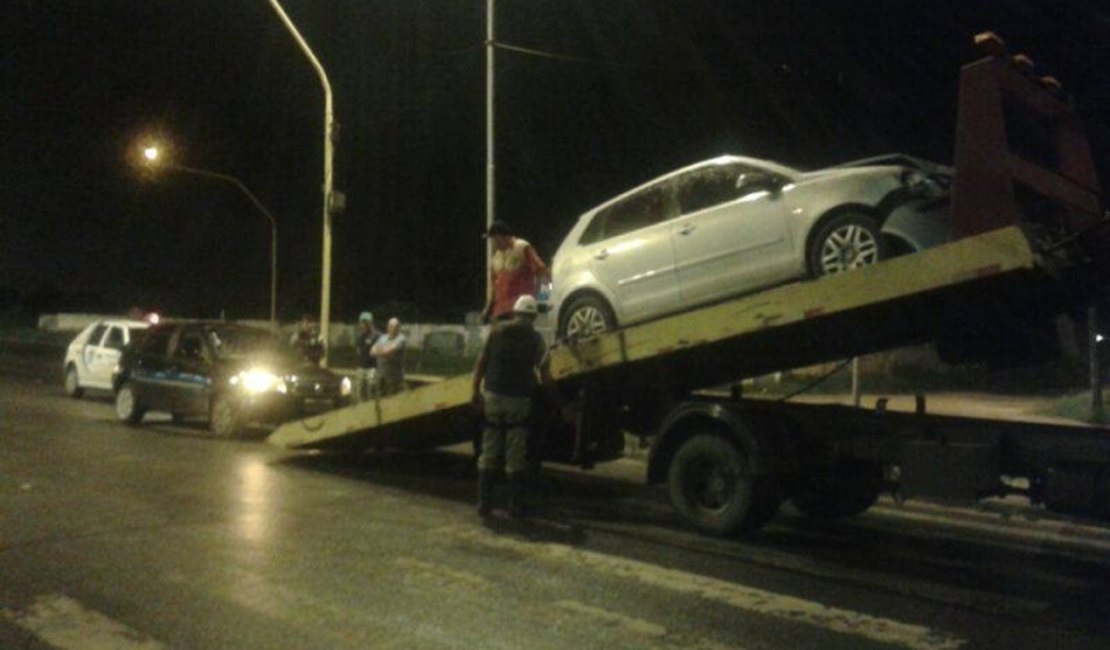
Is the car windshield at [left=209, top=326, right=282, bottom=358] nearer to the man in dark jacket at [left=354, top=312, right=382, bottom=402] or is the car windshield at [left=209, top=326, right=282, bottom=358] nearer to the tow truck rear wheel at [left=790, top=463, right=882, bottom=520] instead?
the man in dark jacket at [left=354, top=312, right=382, bottom=402]

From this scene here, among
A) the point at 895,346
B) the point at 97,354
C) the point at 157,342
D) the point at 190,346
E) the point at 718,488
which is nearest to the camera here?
the point at 718,488

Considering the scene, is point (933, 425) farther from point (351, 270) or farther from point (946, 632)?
point (351, 270)

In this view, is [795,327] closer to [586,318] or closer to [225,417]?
[586,318]

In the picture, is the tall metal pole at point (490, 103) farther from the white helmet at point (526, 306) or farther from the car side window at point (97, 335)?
the white helmet at point (526, 306)

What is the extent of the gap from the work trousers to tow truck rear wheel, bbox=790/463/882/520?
2103 millimetres

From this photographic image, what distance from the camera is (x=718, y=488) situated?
9562 millimetres

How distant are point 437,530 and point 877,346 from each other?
144 inches

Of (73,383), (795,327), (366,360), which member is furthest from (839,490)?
(73,383)

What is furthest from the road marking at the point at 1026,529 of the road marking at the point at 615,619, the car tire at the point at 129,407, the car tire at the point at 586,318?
the car tire at the point at 129,407

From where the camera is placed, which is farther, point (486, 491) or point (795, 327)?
point (486, 491)

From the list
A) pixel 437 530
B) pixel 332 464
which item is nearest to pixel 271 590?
pixel 437 530

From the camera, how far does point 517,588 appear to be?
759 centimetres

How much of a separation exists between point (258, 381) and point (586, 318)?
21.2ft

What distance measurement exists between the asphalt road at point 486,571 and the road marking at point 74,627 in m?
0.02
